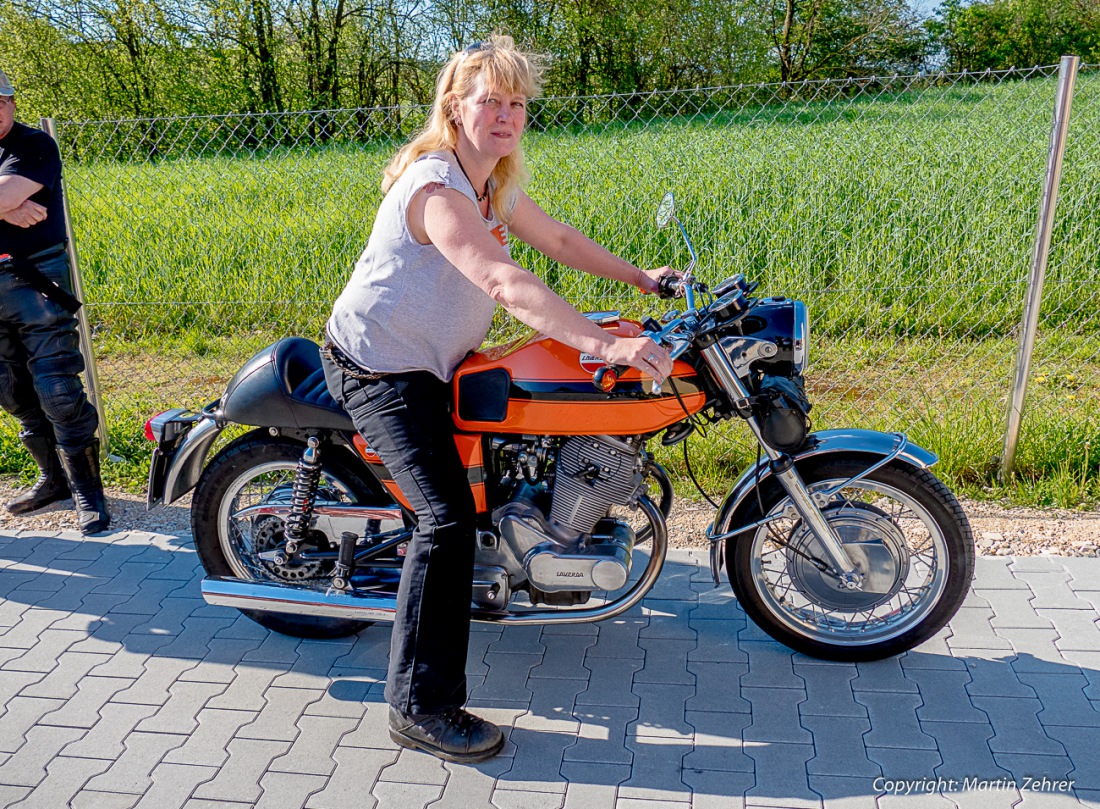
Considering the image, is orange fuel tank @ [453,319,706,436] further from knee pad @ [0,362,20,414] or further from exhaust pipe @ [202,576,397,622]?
knee pad @ [0,362,20,414]

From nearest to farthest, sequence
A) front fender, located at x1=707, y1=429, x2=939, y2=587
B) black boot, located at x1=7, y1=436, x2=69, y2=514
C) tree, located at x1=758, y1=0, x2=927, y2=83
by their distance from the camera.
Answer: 1. front fender, located at x1=707, y1=429, x2=939, y2=587
2. black boot, located at x1=7, y1=436, x2=69, y2=514
3. tree, located at x1=758, y1=0, x2=927, y2=83

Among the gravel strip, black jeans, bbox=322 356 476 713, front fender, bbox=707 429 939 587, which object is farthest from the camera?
the gravel strip

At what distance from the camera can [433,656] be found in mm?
2926

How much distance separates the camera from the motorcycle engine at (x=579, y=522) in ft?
10.1

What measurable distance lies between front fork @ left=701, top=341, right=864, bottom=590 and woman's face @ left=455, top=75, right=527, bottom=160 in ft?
2.83

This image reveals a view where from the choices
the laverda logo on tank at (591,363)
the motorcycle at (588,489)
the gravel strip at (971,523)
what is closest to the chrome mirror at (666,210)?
the motorcycle at (588,489)

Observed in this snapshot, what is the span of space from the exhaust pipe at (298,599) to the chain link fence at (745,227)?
2.80 metres

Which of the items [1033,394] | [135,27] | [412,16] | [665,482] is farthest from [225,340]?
[412,16]

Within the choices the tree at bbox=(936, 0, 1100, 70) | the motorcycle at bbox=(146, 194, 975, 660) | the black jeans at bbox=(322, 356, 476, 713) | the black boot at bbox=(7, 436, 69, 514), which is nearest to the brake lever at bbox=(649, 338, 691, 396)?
the motorcycle at bbox=(146, 194, 975, 660)

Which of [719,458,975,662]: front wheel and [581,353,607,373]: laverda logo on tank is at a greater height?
[581,353,607,373]: laverda logo on tank

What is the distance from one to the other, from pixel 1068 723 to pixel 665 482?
1.43 meters

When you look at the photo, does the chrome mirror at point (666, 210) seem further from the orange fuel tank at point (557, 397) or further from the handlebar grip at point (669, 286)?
the orange fuel tank at point (557, 397)

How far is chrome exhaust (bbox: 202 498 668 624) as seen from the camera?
3.18m

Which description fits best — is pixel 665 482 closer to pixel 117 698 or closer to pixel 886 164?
pixel 117 698
